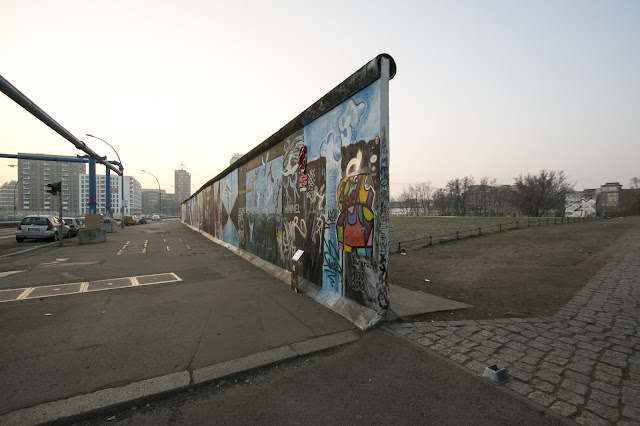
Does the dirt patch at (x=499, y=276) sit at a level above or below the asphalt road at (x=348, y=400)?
below

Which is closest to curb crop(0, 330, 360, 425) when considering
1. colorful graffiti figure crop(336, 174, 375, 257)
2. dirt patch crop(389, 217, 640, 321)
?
colorful graffiti figure crop(336, 174, 375, 257)

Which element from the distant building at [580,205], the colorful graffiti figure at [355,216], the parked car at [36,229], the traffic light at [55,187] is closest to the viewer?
the colorful graffiti figure at [355,216]

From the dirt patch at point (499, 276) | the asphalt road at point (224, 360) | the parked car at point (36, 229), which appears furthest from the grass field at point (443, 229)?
the parked car at point (36, 229)

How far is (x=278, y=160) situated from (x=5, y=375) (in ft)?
22.2

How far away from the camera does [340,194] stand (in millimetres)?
5422

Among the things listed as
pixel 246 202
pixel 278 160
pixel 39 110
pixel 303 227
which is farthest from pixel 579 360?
pixel 39 110

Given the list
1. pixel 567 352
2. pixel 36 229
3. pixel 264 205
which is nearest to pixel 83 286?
pixel 264 205

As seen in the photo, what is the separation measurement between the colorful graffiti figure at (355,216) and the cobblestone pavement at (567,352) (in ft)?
4.35

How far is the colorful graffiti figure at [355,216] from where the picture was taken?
15.2 feet

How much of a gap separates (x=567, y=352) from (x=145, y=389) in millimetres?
4537

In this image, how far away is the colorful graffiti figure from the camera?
464 centimetres

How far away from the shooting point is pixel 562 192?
70.6m

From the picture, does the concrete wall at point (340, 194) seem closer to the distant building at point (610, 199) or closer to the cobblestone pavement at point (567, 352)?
the cobblestone pavement at point (567, 352)

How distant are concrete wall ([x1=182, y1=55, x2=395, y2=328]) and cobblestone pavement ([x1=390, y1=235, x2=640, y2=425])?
103 cm
